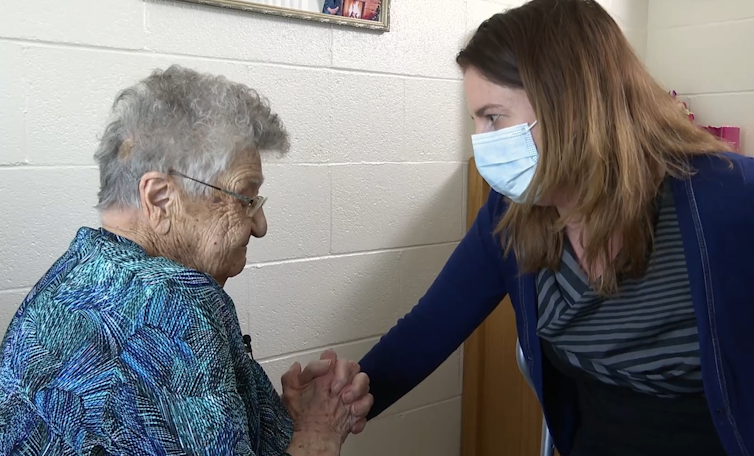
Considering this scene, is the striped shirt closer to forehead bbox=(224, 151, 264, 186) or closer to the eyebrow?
the eyebrow

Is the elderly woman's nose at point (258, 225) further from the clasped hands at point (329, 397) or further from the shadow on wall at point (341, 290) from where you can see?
the shadow on wall at point (341, 290)

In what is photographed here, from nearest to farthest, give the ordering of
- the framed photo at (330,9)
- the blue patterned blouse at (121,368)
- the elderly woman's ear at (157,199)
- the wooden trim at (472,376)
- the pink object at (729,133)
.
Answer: the blue patterned blouse at (121,368), the elderly woman's ear at (157,199), the framed photo at (330,9), the wooden trim at (472,376), the pink object at (729,133)

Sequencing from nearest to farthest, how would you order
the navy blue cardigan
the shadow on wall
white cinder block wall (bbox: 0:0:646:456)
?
the navy blue cardigan → white cinder block wall (bbox: 0:0:646:456) → the shadow on wall

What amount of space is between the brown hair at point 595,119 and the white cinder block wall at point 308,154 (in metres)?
0.68

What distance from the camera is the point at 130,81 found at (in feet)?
4.87

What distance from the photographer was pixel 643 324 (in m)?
1.15

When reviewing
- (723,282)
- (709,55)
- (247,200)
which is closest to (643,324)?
(723,282)

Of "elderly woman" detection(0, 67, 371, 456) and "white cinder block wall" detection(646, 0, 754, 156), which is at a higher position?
"white cinder block wall" detection(646, 0, 754, 156)

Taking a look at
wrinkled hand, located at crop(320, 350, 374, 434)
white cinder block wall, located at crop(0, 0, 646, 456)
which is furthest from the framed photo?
wrinkled hand, located at crop(320, 350, 374, 434)

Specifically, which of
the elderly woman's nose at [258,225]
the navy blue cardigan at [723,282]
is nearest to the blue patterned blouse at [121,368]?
the elderly woman's nose at [258,225]

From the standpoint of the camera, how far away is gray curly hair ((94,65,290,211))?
3.16 ft

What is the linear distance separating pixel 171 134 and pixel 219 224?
0.51ft

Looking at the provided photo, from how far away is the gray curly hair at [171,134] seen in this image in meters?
0.96

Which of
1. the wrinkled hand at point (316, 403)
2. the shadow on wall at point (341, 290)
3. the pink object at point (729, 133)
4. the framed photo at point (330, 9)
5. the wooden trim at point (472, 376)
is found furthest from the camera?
the pink object at point (729, 133)
